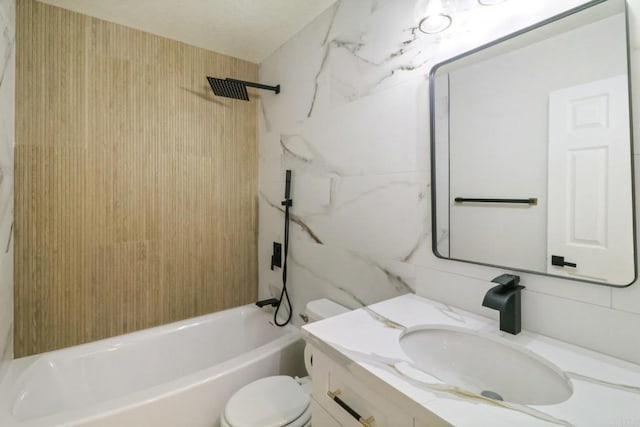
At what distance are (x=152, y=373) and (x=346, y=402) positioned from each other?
1543mm

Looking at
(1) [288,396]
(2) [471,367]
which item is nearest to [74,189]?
(1) [288,396]

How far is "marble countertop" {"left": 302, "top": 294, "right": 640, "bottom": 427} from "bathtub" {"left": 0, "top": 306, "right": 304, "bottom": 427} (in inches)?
32.1

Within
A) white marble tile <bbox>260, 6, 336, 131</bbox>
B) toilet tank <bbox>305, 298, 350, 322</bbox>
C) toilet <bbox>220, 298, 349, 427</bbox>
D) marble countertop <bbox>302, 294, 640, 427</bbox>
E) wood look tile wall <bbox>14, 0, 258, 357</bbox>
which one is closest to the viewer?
marble countertop <bbox>302, 294, 640, 427</bbox>

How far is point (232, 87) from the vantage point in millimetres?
2047

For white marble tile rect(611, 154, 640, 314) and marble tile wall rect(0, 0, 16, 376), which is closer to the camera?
white marble tile rect(611, 154, 640, 314)

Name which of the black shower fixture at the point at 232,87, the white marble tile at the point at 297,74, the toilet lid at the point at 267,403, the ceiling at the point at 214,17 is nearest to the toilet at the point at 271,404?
the toilet lid at the point at 267,403

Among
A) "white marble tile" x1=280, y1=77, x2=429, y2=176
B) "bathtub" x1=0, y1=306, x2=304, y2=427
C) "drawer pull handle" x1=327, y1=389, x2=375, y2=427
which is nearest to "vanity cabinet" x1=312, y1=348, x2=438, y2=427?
"drawer pull handle" x1=327, y1=389, x2=375, y2=427

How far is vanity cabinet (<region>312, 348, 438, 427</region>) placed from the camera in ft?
2.23

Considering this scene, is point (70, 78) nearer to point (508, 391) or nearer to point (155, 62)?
point (155, 62)

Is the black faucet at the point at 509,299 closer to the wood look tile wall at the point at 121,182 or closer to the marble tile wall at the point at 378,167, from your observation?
the marble tile wall at the point at 378,167

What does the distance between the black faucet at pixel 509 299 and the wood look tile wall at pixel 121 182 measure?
72.1 inches

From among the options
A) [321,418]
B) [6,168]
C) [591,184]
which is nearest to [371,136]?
[591,184]

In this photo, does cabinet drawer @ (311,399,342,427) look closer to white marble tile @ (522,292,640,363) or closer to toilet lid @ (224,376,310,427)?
toilet lid @ (224,376,310,427)

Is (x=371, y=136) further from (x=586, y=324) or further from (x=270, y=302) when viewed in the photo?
(x=270, y=302)
